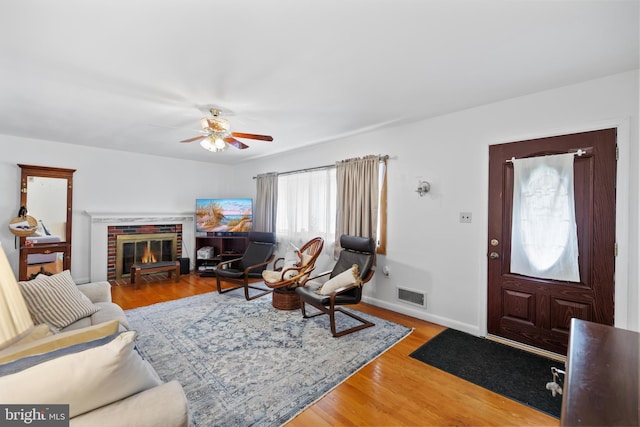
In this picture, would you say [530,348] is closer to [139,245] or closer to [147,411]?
[147,411]

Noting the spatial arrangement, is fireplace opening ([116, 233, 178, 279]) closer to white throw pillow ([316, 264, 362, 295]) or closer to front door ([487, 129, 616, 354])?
white throw pillow ([316, 264, 362, 295])

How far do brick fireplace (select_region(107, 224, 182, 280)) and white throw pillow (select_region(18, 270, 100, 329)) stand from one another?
3122 mm

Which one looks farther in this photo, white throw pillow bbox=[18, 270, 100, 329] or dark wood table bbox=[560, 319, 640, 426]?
white throw pillow bbox=[18, 270, 100, 329]

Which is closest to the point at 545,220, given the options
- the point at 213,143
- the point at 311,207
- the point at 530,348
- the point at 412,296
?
the point at 530,348

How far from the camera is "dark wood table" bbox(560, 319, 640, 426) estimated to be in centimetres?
79

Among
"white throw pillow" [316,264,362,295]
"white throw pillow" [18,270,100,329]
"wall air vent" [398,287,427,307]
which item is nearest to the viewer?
"white throw pillow" [18,270,100,329]

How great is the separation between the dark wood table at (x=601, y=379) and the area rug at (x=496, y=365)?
0.91 meters

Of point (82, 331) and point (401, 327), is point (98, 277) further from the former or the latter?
point (401, 327)

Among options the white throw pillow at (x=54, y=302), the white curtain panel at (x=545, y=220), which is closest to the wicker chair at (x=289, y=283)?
the white throw pillow at (x=54, y=302)

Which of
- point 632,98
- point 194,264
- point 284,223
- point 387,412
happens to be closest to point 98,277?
point 194,264

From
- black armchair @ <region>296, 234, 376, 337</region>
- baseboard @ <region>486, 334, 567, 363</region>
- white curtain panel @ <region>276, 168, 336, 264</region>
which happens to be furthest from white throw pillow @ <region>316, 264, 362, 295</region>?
baseboard @ <region>486, 334, 567, 363</region>

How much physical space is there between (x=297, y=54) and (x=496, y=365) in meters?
2.94

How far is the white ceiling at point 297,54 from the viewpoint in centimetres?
153

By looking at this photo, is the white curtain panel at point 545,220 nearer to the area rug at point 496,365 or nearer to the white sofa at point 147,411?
the area rug at point 496,365
